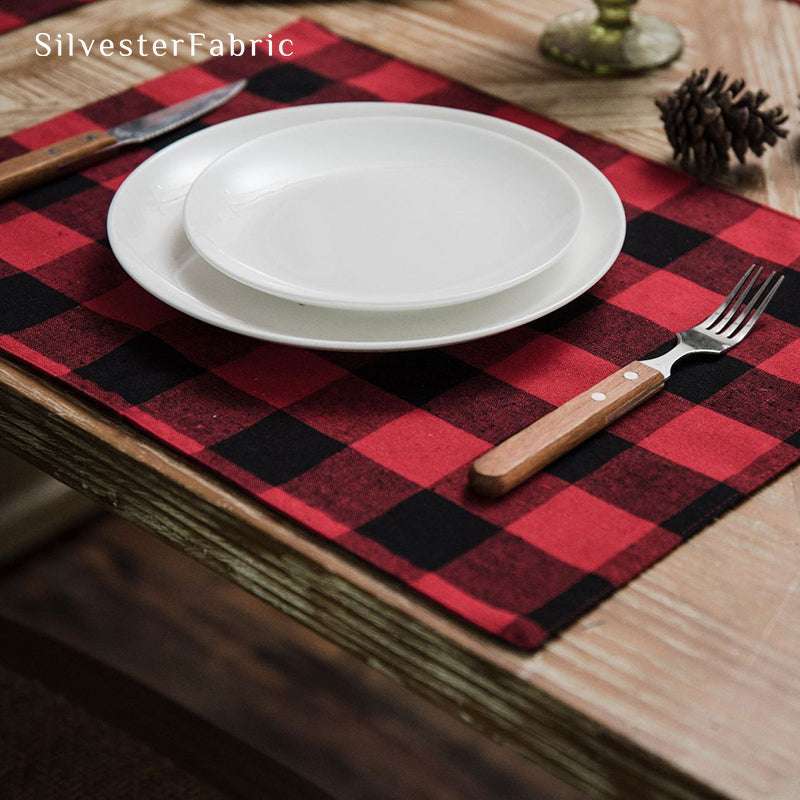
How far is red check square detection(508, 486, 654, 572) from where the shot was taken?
1.78 ft

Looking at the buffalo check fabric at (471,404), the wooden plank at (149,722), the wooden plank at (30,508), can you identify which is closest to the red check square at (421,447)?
the buffalo check fabric at (471,404)

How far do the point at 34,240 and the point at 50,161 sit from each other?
94 mm

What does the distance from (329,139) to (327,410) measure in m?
0.28

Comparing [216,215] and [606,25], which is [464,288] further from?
[606,25]

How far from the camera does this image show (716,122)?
34.4 inches

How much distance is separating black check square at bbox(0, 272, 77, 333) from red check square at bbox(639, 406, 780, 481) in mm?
381

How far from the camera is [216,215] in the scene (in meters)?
0.73

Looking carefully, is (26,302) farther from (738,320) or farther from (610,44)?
(610,44)

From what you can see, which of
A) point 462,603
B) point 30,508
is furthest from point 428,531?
point 30,508

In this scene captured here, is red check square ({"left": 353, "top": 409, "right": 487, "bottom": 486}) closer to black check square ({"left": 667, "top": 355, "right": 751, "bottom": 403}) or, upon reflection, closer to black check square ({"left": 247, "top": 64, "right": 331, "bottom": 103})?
black check square ({"left": 667, "top": 355, "right": 751, "bottom": 403})

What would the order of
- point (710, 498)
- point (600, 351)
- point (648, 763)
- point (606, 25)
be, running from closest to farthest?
point (648, 763) → point (710, 498) → point (600, 351) → point (606, 25)

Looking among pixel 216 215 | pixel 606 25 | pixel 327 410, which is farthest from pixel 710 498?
pixel 606 25

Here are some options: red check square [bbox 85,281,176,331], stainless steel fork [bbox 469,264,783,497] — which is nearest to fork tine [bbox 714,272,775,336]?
stainless steel fork [bbox 469,264,783,497]

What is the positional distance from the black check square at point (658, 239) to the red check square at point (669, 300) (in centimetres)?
3
